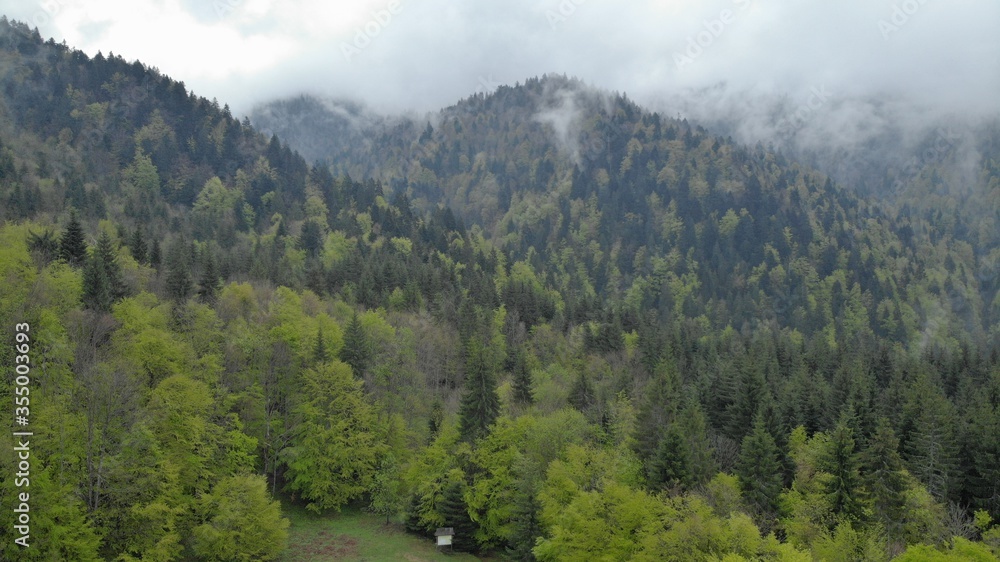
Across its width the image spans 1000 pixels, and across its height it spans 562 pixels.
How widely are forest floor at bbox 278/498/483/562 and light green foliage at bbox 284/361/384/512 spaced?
1.53 meters

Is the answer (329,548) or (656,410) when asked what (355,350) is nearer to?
(329,548)

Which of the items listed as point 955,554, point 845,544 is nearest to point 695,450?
point 845,544

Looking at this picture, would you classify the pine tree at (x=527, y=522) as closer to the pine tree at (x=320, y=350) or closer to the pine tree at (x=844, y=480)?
the pine tree at (x=844, y=480)

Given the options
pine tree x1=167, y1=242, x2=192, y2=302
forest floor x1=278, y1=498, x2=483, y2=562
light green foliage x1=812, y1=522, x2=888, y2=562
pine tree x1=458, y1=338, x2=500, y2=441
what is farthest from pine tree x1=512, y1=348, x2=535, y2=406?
pine tree x1=167, y1=242, x2=192, y2=302

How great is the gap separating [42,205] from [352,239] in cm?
4991

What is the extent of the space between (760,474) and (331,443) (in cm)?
3677

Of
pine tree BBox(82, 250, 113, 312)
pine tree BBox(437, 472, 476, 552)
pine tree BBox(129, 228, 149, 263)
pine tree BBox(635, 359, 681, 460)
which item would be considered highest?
pine tree BBox(129, 228, 149, 263)

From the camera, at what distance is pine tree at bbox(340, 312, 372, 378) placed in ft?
221

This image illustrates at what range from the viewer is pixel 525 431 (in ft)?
189

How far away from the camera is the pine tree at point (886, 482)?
4353 centimetres

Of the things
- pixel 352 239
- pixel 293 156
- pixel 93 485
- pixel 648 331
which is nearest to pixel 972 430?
pixel 648 331

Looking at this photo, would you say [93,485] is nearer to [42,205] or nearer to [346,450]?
[346,450]

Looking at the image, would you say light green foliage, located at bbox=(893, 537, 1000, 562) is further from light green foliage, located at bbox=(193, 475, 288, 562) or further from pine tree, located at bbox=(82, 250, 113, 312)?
pine tree, located at bbox=(82, 250, 113, 312)

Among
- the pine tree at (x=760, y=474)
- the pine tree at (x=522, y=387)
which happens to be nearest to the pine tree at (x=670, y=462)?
the pine tree at (x=760, y=474)
